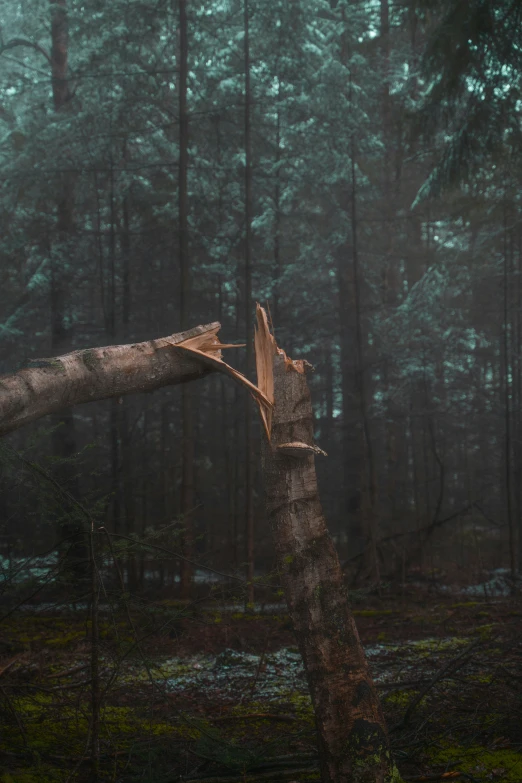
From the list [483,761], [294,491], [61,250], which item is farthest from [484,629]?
[61,250]

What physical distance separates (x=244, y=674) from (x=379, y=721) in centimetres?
438

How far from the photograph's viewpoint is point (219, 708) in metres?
6.27

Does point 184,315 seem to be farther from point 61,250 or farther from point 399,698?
point 399,698

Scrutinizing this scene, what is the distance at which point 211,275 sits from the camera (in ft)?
51.4

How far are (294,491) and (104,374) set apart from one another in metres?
1.29

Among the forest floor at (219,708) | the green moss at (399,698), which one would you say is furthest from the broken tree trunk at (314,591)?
the green moss at (399,698)

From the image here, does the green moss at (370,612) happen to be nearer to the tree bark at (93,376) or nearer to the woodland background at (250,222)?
the woodland background at (250,222)

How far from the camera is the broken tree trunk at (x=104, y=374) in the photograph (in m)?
3.42

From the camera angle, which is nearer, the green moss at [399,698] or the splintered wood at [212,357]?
the splintered wood at [212,357]

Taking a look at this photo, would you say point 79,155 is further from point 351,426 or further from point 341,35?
point 351,426

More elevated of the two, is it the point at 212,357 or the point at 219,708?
the point at 212,357

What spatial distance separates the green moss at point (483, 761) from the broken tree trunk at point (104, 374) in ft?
9.22

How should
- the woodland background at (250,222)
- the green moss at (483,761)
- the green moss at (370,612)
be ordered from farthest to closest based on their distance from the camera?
the woodland background at (250,222)
the green moss at (370,612)
the green moss at (483,761)

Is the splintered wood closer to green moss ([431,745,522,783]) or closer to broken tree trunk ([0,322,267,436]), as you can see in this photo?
broken tree trunk ([0,322,267,436])
